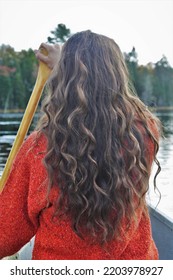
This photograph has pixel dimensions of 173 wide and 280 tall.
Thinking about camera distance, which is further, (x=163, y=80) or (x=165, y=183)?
(x=163, y=80)

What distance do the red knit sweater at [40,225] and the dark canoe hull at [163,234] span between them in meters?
1.21

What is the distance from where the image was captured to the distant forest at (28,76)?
1464 inches

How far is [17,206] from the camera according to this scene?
1.48 metres

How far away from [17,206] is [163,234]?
1497mm

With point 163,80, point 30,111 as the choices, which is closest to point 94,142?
point 30,111

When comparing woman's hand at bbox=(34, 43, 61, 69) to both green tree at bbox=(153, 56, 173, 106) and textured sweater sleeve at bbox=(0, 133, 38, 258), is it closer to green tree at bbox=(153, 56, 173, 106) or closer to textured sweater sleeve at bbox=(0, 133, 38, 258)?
textured sweater sleeve at bbox=(0, 133, 38, 258)

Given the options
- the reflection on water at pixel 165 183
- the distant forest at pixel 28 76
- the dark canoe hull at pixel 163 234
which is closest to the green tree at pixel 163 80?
the distant forest at pixel 28 76

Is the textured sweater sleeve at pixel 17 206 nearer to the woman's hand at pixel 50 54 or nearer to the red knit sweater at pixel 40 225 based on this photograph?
the red knit sweater at pixel 40 225

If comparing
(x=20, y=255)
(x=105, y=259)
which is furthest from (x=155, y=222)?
(x=105, y=259)

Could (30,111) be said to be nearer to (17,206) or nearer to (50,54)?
(50,54)

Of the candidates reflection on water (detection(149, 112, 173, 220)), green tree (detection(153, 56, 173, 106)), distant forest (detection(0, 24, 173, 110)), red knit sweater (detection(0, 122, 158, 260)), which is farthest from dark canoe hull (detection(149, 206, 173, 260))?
green tree (detection(153, 56, 173, 106))

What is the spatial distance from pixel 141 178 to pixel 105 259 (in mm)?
236

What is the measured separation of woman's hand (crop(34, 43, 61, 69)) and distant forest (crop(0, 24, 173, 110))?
3245 cm
